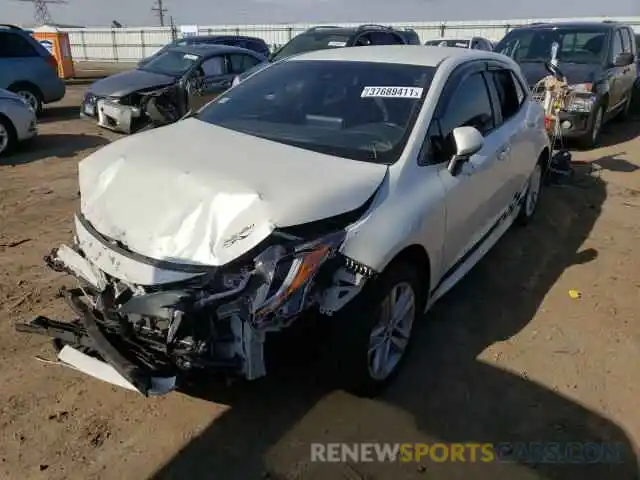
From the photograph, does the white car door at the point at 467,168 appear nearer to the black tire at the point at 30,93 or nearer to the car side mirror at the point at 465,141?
the car side mirror at the point at 465,141

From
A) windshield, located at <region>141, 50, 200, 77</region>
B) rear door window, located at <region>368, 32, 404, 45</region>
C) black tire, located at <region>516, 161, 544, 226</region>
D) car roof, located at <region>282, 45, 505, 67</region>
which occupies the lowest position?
black tire, located at <region>516, 161, 544, 226</region>

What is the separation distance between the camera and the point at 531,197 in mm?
5469

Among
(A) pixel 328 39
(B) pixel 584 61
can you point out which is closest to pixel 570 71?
(B) pixel 584 61

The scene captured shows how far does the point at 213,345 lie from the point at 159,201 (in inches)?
29.5

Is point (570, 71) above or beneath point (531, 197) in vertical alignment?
above

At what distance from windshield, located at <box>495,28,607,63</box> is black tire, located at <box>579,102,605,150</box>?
0.83 metres

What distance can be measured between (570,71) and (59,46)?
1696cm

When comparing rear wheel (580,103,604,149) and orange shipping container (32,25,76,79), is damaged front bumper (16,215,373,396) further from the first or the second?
orange shipping container (32,25,76,79)

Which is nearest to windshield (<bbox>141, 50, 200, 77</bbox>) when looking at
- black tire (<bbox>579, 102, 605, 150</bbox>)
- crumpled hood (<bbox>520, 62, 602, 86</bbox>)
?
crumpled hood (<bbox>520, 62, 602, 86</bbox>)

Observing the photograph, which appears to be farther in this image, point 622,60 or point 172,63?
point 172,63

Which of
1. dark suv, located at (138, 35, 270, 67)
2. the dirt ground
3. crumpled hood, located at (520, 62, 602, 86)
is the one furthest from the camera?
dark suv, located at (138, 35, 270, 67)

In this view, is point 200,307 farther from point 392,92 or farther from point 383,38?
A: point 383,38

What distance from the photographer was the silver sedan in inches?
313

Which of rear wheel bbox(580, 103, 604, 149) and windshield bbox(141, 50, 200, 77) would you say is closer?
rear wheel bbox(580, 103, 604, 149)
